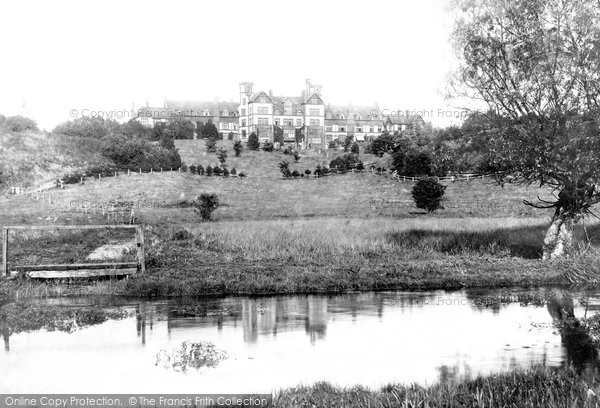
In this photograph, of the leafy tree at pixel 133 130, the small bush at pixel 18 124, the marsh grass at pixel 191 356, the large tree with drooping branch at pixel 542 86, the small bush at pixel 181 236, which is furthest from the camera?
the leafy tree at pixel 133 130

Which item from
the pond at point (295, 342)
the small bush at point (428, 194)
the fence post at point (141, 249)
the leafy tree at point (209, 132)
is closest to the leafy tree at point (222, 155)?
the leafy tree at point (209, 132)

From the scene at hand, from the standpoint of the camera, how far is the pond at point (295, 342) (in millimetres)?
9758

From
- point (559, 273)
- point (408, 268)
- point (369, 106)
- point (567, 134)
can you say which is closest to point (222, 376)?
point (408, 268)

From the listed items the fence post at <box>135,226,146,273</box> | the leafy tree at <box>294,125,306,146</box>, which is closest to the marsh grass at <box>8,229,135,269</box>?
the fence post at <box>135,226,146,273</box>

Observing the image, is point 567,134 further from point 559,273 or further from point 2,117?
point 2,117

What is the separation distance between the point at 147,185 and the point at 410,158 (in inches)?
1197

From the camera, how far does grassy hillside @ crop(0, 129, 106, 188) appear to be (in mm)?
68863

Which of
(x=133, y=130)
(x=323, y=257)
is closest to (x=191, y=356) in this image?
(x=323, y=257)

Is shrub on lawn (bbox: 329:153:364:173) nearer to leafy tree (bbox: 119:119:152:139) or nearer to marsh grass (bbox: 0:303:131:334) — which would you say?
leafy tree (bbox: 119:119:152:139)

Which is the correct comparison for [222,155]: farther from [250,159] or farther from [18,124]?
[18,124]

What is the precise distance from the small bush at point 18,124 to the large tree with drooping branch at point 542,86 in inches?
2965

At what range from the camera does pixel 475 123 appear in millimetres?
22641

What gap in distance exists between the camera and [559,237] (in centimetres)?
2234

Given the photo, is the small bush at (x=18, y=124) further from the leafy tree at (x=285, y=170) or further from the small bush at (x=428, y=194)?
the small bush at (x=428, y=194)
